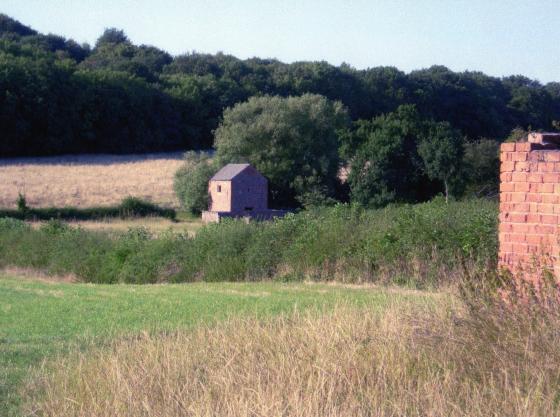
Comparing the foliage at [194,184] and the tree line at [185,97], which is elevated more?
the tree line at [185,97]

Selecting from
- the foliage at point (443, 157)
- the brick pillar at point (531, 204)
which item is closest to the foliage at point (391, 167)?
the foliage at point (443, 157)

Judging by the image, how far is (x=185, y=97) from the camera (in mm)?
92312

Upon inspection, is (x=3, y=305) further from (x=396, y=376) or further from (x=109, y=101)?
(x=109, y=101)

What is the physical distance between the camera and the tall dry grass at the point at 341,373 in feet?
25.6

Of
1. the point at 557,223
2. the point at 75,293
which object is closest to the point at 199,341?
the point at 557,223

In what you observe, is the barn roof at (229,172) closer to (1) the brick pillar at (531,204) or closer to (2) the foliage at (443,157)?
(2) the foliage at (443,157)

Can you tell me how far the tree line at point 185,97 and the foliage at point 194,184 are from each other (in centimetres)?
2053

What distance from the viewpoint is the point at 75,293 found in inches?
862

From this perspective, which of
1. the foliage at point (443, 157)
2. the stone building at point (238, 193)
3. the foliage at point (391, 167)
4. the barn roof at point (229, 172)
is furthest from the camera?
the barn roof at point (229, 172)

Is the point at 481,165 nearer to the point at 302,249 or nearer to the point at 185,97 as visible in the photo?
the point at 302,249

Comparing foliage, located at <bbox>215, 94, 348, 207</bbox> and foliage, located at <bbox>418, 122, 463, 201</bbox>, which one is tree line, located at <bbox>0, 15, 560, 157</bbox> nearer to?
foliage, located at <bbox>215, 94, 348, 207</bbox>

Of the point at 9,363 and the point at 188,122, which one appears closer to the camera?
the point at 9,363

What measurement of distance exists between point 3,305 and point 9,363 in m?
7.96

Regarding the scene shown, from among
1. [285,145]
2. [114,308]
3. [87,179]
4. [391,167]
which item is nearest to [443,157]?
[391,167]
